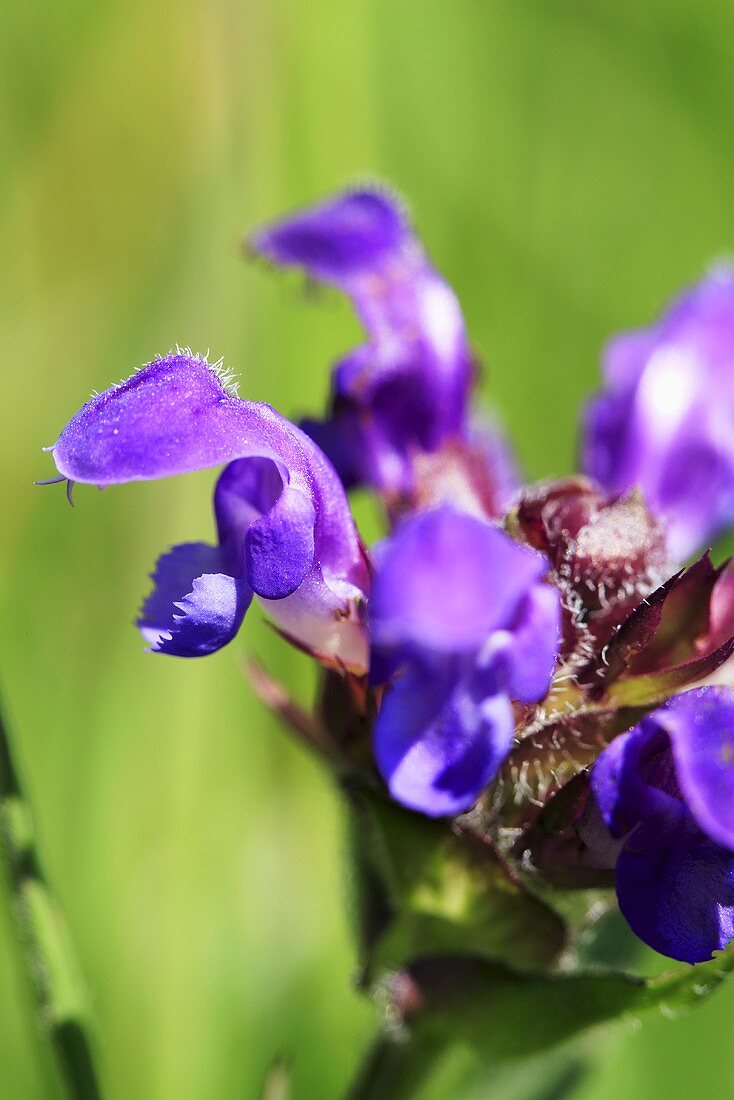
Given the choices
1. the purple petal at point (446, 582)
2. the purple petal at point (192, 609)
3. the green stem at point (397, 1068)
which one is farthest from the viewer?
the green stem at point (397, 1068)

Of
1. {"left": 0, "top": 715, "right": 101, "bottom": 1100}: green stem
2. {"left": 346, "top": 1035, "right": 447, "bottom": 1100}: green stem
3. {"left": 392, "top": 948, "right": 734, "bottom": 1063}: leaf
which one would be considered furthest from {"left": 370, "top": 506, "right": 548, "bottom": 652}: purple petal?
{"left": 346, "top": 1035, "right": 447, "bottom": 1100}: green stem

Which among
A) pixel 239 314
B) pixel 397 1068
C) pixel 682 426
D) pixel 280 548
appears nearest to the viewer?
pixel 280 548

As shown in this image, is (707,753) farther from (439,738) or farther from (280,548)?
(280,548)

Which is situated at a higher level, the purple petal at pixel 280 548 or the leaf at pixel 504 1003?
the purple petal at pixel 280 548

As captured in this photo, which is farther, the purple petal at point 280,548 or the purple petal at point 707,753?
the purple petal at point 280,548

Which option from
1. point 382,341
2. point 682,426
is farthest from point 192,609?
point 682,426

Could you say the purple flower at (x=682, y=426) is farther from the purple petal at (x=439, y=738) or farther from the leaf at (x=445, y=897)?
the purple petal at (x=439, y=738)

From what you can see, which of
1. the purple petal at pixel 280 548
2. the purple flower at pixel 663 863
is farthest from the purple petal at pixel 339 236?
the purple flower at pixel 663 863

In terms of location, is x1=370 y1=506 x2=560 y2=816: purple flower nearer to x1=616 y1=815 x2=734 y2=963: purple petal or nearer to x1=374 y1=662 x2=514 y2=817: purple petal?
x1=374 y1=662 x2=514 y2=817: purple petal
